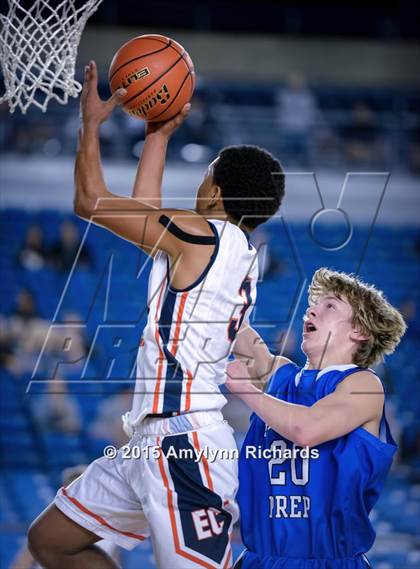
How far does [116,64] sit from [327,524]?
184cm

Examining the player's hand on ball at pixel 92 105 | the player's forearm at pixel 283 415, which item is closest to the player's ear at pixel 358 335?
the player's forearm at pixel 283 415

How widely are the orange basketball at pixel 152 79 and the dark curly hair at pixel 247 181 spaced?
27 cm

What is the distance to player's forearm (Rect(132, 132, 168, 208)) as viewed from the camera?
10.3ft

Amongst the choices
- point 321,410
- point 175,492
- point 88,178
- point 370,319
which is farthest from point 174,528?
point 88,178

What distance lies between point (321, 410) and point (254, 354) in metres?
0.53

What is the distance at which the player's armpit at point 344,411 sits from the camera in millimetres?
3088

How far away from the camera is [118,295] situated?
9.62 meters

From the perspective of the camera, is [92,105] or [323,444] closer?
[92,105]

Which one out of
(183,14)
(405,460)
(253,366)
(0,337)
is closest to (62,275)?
(0,337)

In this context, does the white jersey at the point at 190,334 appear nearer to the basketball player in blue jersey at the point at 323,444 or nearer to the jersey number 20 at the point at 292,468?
the basketball player in blue jersey at the point at 323,444

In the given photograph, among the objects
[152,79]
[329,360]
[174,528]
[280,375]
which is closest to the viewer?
[174,528]

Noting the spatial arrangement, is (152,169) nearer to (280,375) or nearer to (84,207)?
(84,207)

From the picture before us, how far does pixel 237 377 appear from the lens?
3246 millimetres

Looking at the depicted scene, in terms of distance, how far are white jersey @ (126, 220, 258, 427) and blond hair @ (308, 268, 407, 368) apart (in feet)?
1.57
